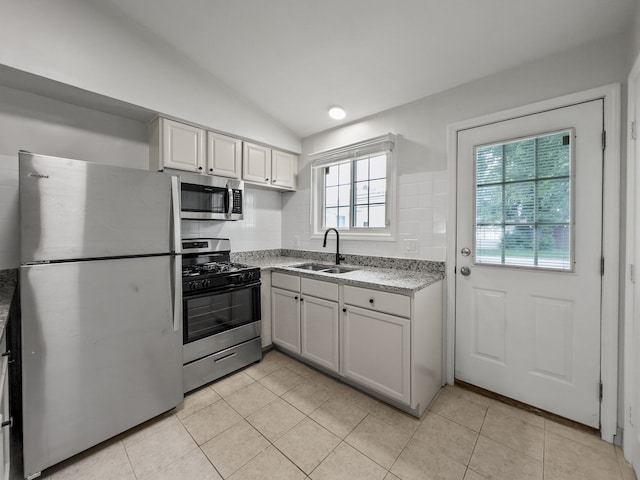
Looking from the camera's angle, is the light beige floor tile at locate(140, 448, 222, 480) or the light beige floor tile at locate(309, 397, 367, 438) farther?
the light beige floor tile at locate(309, 397, 367, 438)

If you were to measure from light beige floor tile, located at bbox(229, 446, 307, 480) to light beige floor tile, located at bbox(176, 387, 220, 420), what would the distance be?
2.20ft

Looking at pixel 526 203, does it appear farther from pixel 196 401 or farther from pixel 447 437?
pixel 196 401

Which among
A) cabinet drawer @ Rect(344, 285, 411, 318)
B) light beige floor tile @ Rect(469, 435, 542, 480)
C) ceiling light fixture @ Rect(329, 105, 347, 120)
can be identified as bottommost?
light beige floor tile @ Rect(469, 435, 542, 480)

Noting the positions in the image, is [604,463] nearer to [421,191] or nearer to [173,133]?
[421,191]

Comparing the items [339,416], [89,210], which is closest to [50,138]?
[89,210]

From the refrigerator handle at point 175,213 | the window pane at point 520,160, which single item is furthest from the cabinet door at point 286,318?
the window pane at point 520,160

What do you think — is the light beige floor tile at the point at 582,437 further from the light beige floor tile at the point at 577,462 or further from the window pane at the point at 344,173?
the window pane at the point at 344,173

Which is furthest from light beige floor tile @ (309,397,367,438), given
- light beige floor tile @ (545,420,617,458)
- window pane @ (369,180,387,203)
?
window pane @ (369,180,387,203)

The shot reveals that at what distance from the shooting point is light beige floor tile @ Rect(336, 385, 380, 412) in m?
2.03

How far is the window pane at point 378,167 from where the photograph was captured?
2.70m

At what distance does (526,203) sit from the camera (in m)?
1.91

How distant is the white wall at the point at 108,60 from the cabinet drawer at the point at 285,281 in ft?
4.93

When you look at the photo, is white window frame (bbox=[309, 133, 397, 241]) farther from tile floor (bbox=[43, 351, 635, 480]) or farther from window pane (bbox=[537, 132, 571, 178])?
tile floor (bbox=[43, 351, 635, 480])

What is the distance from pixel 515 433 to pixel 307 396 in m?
1.39
